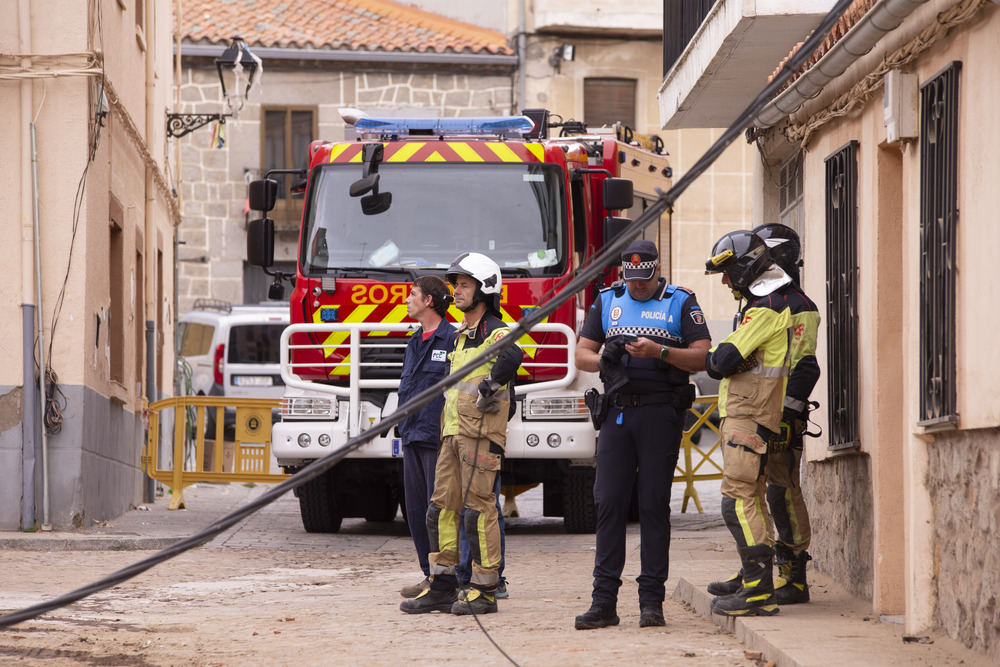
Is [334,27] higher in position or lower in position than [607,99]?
higher

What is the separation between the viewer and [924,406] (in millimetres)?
5898

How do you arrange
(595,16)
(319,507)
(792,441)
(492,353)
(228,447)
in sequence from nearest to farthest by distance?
(492,353)
(792,441)
(319,507)
(228,447)
(595,16)

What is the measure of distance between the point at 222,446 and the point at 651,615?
790 centimetres

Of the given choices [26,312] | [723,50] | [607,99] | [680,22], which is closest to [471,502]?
[723,50]

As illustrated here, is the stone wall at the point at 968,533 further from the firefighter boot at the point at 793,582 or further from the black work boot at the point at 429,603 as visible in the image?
the black work boot at the point at 429,603

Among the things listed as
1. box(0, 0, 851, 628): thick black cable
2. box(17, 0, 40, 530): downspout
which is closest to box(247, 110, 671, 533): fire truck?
box(17, 0, 40, 530): downspout

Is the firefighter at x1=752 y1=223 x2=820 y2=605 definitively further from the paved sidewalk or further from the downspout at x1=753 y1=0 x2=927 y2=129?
the downspout at x1=753 y1=0 x2=927 y2=129

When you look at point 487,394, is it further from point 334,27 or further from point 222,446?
point 334,27

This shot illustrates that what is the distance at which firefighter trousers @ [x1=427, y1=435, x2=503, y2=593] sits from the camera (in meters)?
7.18

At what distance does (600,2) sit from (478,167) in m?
17.4

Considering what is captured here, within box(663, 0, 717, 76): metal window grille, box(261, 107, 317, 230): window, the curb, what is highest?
box(261, 107, 317, 230): window

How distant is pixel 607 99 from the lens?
92.6 feet

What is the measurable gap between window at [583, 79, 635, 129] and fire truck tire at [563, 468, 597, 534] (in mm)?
17362

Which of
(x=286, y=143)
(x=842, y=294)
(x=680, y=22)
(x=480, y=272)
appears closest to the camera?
(x=480, y=272)
